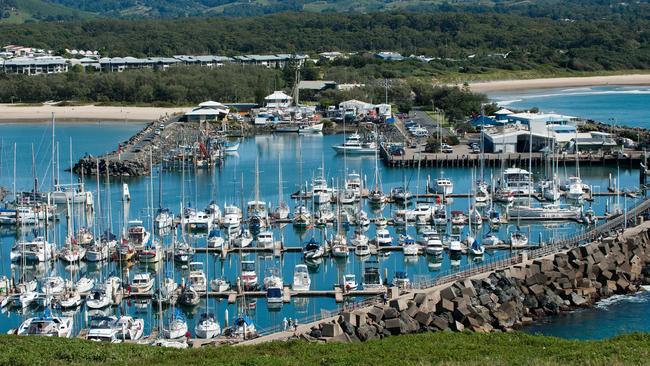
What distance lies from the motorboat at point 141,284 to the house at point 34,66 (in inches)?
1986

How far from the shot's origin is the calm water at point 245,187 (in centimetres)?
2277

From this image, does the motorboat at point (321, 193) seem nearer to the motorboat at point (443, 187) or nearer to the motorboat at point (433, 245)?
the motorboat at point (443, 187)

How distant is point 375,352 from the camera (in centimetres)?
1437

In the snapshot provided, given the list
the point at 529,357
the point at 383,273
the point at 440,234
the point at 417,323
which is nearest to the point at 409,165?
the point at 440,234

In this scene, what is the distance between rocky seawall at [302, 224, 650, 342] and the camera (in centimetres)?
1889

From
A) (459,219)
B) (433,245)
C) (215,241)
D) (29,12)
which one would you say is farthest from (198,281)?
(29,12)

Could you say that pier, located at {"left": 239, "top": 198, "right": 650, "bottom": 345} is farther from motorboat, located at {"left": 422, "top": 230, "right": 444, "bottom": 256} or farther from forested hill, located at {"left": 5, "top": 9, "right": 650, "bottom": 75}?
forested hill, located at {"left": 5, "top": 9, "right": 650, "bottom": 75}

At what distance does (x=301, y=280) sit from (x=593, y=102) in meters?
45.9

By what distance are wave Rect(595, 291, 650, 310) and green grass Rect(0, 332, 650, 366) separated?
6.79 metres

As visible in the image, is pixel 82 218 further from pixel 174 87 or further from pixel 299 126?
pixel 174 87

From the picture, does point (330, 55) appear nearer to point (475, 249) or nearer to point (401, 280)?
point (475, 249)

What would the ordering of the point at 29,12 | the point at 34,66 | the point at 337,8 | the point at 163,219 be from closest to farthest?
the point at 163,219
the point at 34,66
the point at 29,12
the point at 337,8

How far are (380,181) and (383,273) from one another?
13.1m

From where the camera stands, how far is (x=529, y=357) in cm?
1348
